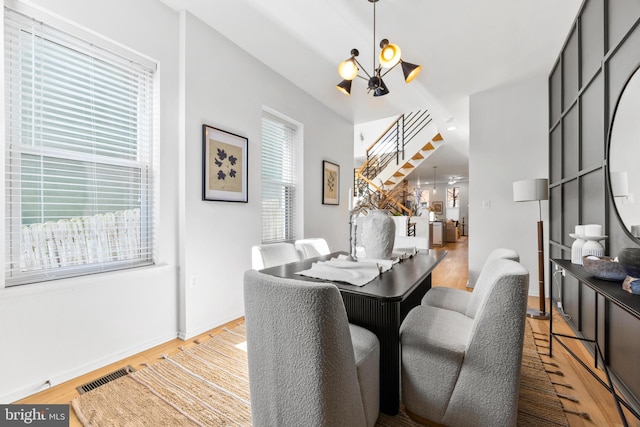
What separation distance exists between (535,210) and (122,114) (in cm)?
463

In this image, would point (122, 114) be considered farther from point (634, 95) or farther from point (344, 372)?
point (634, 95)

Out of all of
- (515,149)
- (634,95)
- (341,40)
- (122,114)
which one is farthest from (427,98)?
(122,114)

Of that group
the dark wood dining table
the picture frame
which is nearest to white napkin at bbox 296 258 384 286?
the dark wood dining table

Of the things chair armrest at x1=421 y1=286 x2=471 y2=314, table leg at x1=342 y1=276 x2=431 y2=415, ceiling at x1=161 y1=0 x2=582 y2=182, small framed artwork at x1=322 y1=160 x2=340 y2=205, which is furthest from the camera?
small framed artwork at x1=322 y1=160 x2=340 y2=205

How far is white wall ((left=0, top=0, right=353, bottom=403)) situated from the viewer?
1687 mm

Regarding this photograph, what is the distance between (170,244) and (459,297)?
2.34 meters

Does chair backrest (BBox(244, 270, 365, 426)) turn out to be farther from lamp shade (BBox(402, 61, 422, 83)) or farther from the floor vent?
lamp shade (BBox(402, 61, 422, 83))

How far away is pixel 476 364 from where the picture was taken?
1161mm

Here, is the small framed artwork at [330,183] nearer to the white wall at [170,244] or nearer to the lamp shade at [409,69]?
the white wall at [170,244]

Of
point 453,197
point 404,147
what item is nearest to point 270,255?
point 404,147

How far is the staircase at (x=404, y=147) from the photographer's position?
617 centimetres

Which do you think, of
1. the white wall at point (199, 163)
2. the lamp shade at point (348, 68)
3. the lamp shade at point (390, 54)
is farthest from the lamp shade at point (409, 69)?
the white wall at point (199, 163)

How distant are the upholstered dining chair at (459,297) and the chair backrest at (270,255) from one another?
45.4 inches

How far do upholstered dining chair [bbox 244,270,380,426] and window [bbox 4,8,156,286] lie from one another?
5.25 ft
